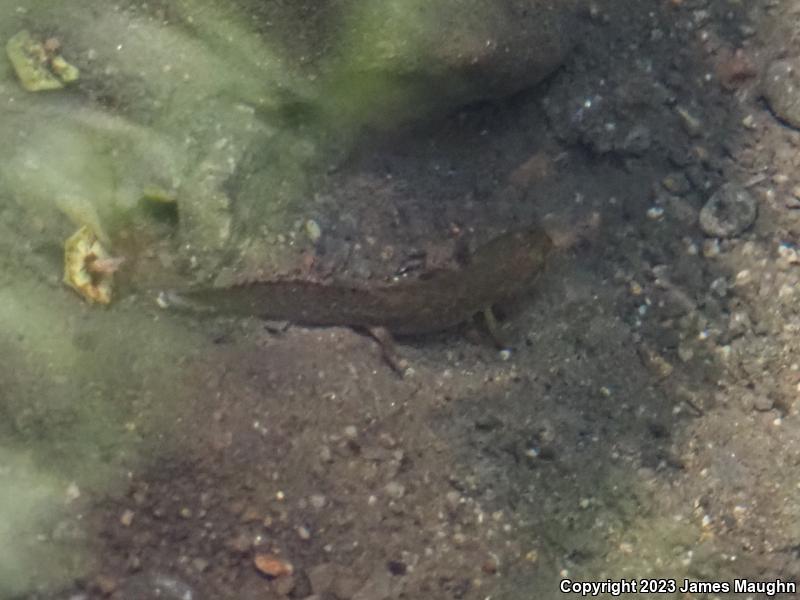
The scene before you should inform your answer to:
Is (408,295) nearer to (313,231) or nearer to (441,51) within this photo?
(313,231)

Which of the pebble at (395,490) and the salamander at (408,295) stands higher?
the salamander at (408,295)

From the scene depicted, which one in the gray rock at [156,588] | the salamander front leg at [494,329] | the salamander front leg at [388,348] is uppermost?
the salamander front leg at [494,329]

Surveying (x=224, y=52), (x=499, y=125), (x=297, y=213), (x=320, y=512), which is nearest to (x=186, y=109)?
(x=224, y=52)

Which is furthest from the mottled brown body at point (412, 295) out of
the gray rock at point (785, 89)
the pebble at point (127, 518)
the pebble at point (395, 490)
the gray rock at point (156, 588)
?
the gray rock at point (785, 89)

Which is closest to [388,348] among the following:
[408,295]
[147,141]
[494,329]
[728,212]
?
[408,295]

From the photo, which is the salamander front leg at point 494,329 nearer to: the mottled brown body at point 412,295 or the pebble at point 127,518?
the mottled brown body at point 412,295

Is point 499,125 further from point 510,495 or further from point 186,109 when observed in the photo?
point 510,495

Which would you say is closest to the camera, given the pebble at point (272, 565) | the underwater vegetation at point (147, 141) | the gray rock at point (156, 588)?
the gray rock at point (156, 588)
